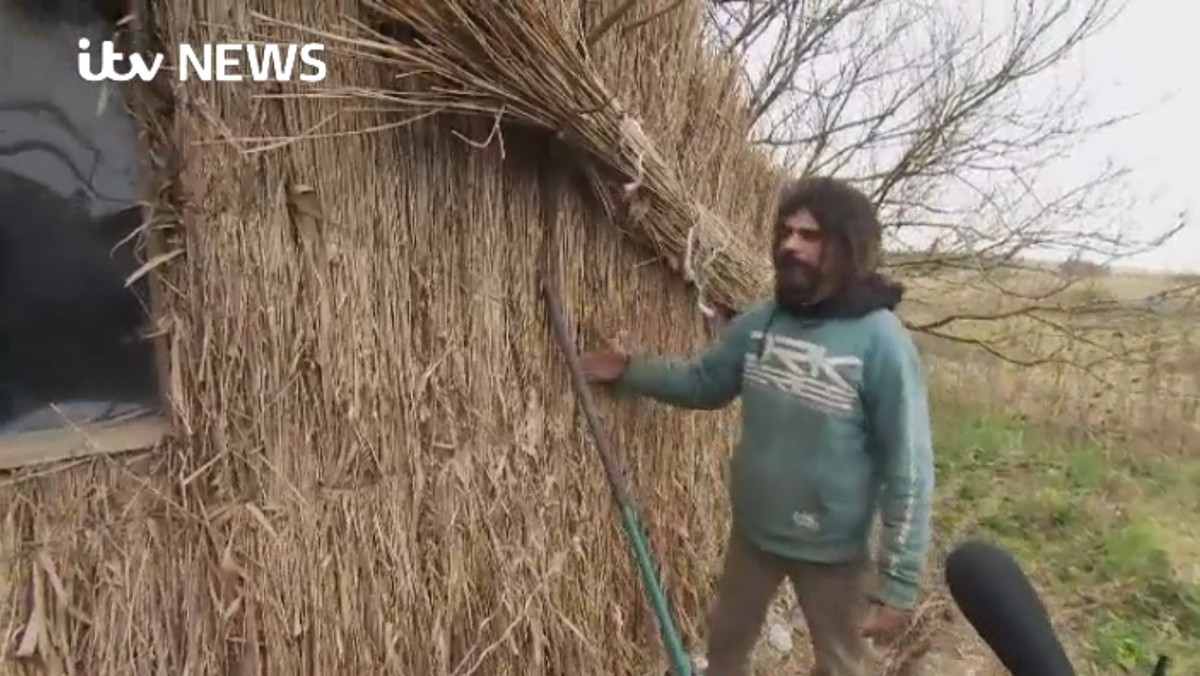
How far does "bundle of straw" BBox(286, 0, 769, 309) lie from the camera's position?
2152 mm

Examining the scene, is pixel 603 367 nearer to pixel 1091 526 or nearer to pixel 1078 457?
pixel 1091 526

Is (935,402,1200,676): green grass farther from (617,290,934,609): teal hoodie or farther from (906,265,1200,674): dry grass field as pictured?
(617,290,934,609): teal hoodie

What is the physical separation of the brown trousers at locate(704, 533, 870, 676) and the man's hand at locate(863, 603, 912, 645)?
0.12m

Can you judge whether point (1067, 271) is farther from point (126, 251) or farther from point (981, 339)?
point (126, 251)

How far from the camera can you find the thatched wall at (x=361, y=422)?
2.02 m

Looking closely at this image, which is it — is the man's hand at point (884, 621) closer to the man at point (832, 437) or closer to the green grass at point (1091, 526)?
the man at point (832, 437)

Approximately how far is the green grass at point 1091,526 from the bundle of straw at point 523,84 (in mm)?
2321

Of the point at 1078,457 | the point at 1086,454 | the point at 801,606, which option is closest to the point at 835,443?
the point at 801,606

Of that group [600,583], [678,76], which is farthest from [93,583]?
[678,76]

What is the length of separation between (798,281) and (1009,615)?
62.8 inches

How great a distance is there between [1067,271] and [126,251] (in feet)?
16.2

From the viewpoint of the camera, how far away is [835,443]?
2145 millimetres

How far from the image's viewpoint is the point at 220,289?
6.80 ft

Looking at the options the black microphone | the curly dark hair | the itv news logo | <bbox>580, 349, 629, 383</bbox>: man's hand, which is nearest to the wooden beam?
the itv news logo
